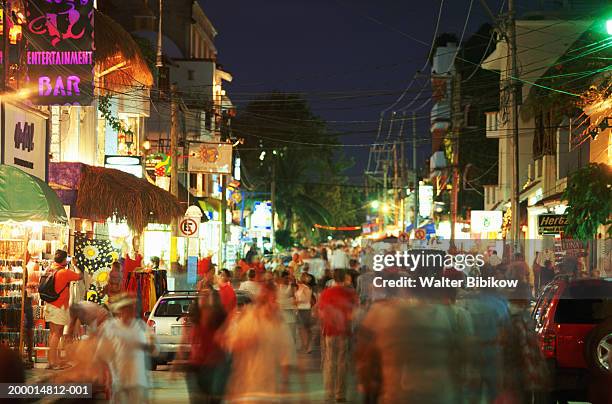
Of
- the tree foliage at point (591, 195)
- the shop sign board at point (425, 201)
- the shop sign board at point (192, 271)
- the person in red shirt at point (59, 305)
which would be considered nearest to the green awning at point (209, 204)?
the shop sign board at point (192, 271)

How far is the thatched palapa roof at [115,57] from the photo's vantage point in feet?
73.4

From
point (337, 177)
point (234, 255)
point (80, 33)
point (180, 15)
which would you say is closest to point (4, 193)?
point (80, 33)

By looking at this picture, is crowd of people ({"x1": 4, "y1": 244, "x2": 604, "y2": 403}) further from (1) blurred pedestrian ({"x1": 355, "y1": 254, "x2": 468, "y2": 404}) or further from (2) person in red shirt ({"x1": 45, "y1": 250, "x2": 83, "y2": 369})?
(2) person in red shirt ({"x1": 45, "y1": 250, "x2": 83, "y2": 369})

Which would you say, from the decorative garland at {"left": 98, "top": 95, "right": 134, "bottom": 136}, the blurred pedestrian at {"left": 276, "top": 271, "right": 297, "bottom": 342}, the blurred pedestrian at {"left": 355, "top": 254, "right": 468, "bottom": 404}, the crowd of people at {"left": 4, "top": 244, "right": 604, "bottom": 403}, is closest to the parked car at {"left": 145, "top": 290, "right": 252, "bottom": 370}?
the blurred pedestrian at {"left": 276, "top": 271, "right": 297, "bottom": 342}

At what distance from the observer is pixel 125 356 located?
9.19m

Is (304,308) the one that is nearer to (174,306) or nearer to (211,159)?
(174,306)

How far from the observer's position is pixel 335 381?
14.6 m

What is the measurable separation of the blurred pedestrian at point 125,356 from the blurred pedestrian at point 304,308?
12.1 meters

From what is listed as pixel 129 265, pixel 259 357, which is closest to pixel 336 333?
pixel 259 357

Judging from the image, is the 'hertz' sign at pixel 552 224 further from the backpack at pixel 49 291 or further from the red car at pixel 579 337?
A: the backpack at pixel 49 291

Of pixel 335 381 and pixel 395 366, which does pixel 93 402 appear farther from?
pixel 335 381

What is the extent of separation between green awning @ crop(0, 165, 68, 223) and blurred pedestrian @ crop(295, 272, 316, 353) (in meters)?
6.68

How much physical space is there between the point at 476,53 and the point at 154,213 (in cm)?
5463

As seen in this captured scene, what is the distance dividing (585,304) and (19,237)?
A: 988 cm
